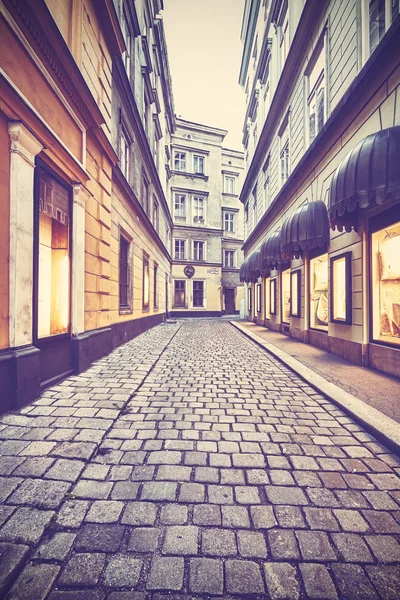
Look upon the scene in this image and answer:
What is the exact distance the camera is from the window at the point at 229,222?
98.2 feet

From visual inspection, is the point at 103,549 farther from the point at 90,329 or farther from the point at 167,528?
the point at 90,329

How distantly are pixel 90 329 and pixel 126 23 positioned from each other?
10.4m

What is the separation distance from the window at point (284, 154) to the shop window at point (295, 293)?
15.7 feet

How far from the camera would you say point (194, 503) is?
1.90 metres

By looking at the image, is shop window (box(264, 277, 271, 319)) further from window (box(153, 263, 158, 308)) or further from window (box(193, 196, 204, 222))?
window (box(193, 196, 204, 222))

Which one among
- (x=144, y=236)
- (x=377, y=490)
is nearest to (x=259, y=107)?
(x=144, y=236)

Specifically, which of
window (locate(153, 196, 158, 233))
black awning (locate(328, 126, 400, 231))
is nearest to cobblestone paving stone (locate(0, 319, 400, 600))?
black awning (locate(328, 126, 400, 231))

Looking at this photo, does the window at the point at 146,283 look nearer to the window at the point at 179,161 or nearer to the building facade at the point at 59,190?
the building facade at the point at 59,190

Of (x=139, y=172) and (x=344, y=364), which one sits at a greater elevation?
(x=139, y=172)

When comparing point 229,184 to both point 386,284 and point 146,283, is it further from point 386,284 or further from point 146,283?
point 386,284

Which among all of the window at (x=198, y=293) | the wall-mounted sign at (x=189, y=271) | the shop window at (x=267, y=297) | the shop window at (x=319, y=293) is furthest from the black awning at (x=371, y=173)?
the window at (x=198, y=293)

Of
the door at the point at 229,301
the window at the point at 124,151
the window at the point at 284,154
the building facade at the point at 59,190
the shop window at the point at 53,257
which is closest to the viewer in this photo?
the building facade at the point at 59,190

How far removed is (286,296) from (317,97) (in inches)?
276

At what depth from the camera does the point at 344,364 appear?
230 inches
